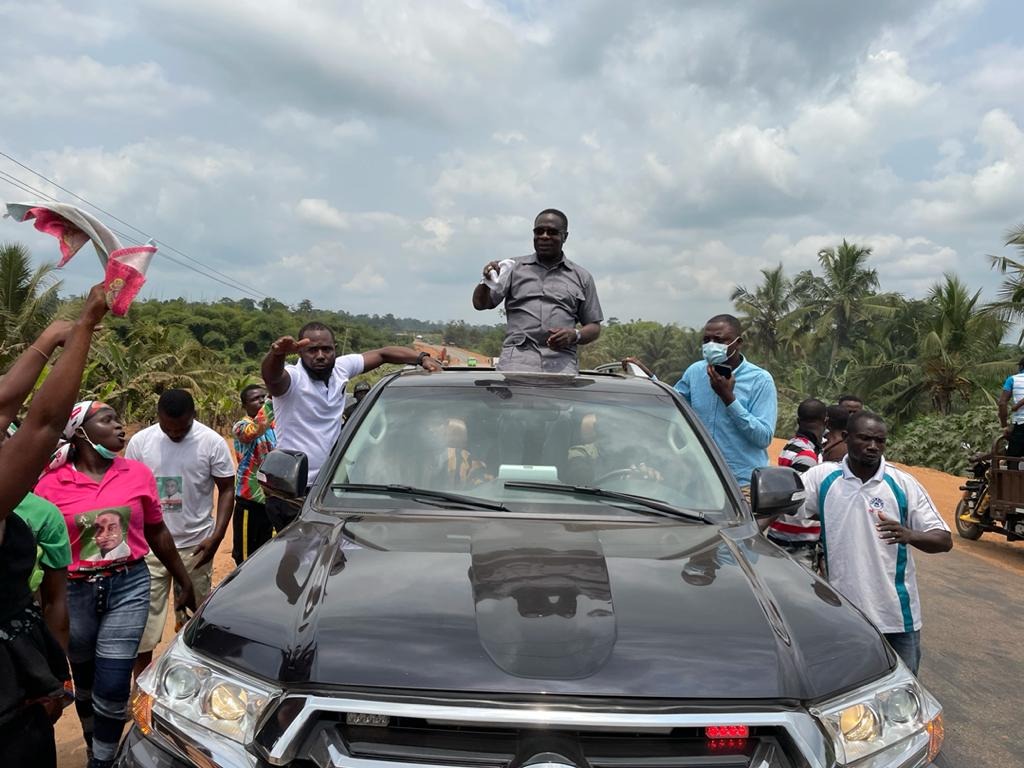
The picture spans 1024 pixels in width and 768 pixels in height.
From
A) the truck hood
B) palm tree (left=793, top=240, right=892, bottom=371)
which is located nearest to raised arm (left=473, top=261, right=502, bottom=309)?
the truck hood

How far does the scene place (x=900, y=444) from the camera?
81.3 ft

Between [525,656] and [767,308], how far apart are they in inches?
2084

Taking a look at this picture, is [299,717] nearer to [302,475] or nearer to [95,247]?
[95,247]

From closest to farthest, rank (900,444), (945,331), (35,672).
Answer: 1. (35,672)
2. (900,444)
3. (945,331)

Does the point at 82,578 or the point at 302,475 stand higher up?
the point at 302,475

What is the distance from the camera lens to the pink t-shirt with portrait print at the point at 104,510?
391 cm

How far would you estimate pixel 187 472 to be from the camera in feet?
16.7

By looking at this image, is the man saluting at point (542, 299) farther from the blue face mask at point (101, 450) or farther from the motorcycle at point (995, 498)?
the motorcycle at point (995, 498)

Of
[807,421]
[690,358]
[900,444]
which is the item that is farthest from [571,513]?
[690,358]

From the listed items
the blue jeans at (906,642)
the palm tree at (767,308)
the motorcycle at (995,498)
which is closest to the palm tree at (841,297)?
the palm tree at (767,308)

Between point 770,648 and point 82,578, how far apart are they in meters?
3.22

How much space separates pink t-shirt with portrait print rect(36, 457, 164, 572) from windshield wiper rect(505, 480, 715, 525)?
2042 mm

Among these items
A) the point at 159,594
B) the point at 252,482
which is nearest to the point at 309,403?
the point at 159,594

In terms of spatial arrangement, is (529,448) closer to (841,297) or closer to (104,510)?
(104,510)
